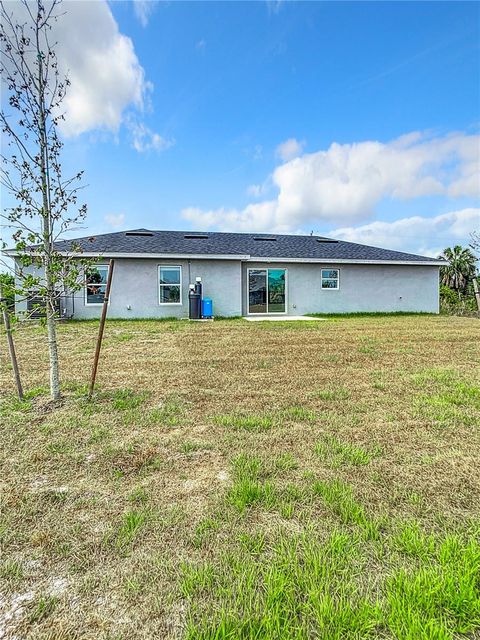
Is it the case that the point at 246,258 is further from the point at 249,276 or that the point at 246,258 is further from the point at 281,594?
the point at 281,594

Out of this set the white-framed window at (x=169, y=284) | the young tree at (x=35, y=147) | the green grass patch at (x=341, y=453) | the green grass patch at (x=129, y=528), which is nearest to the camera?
the green grass patch at (x=129, y=528)

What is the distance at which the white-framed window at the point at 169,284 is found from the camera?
14344 mm

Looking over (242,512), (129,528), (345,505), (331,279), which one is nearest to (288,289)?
(331,279)

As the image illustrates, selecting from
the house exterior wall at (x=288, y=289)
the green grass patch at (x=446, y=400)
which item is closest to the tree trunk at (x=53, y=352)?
the green grass patch at (x=446, y=400)

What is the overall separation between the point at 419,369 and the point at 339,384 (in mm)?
1775

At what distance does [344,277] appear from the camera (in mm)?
16469

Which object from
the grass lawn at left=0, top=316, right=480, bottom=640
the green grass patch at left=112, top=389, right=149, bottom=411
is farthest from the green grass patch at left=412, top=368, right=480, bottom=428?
the green grass patch at left=112, top=389, right=149, bottom=411

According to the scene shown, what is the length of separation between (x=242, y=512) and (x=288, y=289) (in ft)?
46.6

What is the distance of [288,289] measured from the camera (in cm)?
1587

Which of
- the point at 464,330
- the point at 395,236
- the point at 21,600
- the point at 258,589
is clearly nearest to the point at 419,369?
the point at 258,589

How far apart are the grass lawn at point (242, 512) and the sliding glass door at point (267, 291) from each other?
442 inches

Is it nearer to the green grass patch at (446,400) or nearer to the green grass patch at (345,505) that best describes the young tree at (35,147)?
the green grass patch at (345,505)

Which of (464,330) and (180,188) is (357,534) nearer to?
(464,330)

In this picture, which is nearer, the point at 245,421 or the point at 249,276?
the point at 245,421
